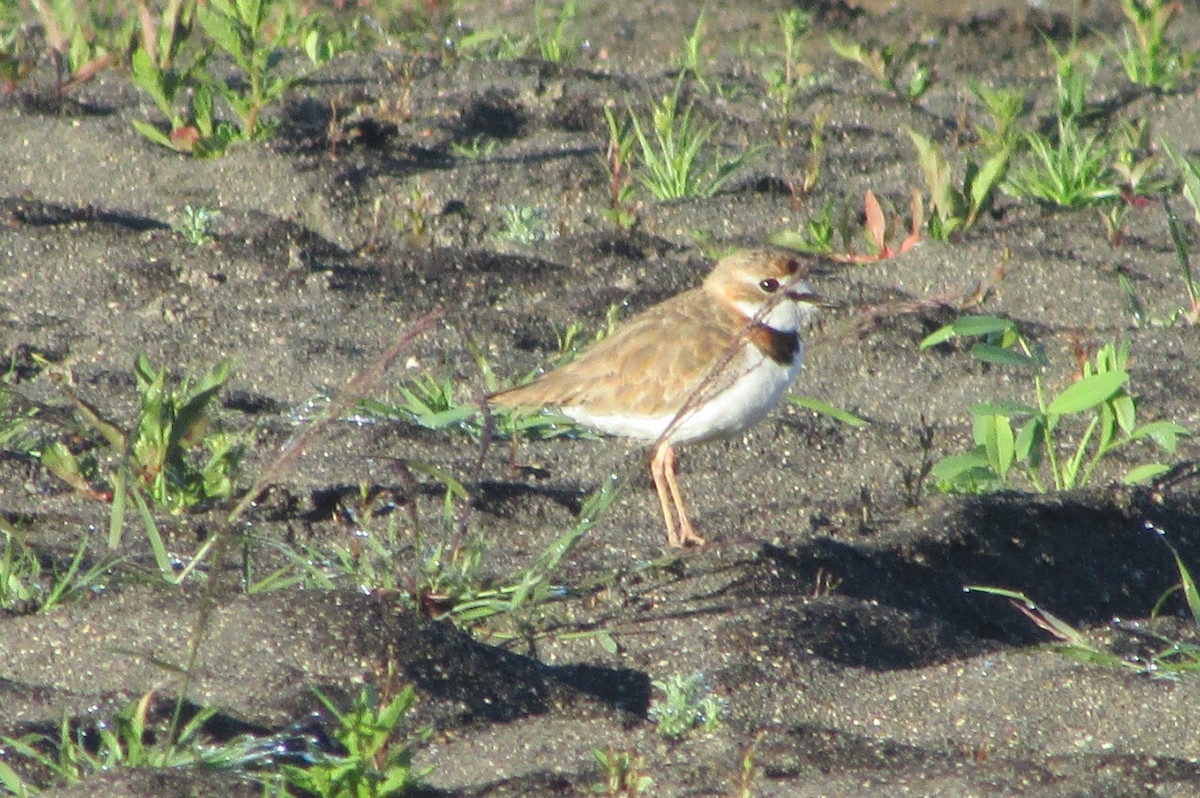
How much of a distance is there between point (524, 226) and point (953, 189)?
1712 mm

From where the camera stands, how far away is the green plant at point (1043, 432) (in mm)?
4707

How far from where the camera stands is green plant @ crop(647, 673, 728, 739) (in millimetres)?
3322

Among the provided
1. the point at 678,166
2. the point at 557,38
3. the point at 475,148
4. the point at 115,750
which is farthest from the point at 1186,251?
the point at 115,750

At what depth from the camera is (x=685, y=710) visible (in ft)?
11.0

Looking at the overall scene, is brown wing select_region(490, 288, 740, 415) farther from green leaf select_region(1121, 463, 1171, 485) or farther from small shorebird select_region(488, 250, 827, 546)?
green leaf select_region(1121, 463, 1171, 485)

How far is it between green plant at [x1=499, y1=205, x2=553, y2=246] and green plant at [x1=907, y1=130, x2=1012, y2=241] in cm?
153

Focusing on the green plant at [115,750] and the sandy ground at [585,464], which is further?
the sandy ground at [585,464]

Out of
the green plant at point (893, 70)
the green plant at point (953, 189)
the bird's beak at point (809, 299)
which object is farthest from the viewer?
the green plant at point (893, 70)

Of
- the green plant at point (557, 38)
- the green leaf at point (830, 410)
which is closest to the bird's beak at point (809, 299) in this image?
the green leaf at point (830, 410)

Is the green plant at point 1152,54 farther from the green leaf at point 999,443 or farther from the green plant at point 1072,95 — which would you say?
the green leaf at point 999,443

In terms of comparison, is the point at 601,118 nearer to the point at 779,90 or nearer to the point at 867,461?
the point at 779,90

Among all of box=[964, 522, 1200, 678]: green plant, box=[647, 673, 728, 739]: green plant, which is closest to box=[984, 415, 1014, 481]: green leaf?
box=[964, 522, 1200, 678]: green plant

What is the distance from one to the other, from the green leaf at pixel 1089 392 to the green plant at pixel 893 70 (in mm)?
3869

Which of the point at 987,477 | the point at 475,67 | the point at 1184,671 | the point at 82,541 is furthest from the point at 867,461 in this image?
the point at 475,67
